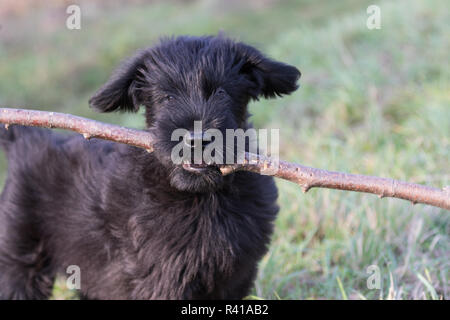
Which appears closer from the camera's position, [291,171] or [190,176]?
[291,171]

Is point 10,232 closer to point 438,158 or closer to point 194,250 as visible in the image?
point 194,250

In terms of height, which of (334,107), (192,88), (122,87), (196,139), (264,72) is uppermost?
(334,107)

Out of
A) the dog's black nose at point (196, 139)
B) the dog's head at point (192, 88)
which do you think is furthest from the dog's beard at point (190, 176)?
the dog's black nose at point (196, 139)

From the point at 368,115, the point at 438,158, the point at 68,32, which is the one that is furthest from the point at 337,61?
the point at 68,32

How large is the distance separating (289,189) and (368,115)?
1.87 metres

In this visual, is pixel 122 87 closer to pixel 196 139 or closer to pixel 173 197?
pixel 173 197

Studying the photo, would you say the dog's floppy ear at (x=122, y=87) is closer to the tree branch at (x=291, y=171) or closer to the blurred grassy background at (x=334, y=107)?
the tree branch at (x=291, y=171)

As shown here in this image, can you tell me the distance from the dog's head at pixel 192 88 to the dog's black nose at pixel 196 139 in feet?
0.04

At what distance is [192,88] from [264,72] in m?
0.61

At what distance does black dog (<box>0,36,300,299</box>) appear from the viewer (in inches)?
122

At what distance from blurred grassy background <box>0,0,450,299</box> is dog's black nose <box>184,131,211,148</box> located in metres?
1.72

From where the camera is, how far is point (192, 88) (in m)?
3.08

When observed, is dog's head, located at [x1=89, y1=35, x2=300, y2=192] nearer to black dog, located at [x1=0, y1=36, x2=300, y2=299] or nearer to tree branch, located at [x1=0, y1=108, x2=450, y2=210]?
black dog, located at [x1=0, y1=36, x2=300, y2=299]

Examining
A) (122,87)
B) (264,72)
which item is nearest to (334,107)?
(264,72)
